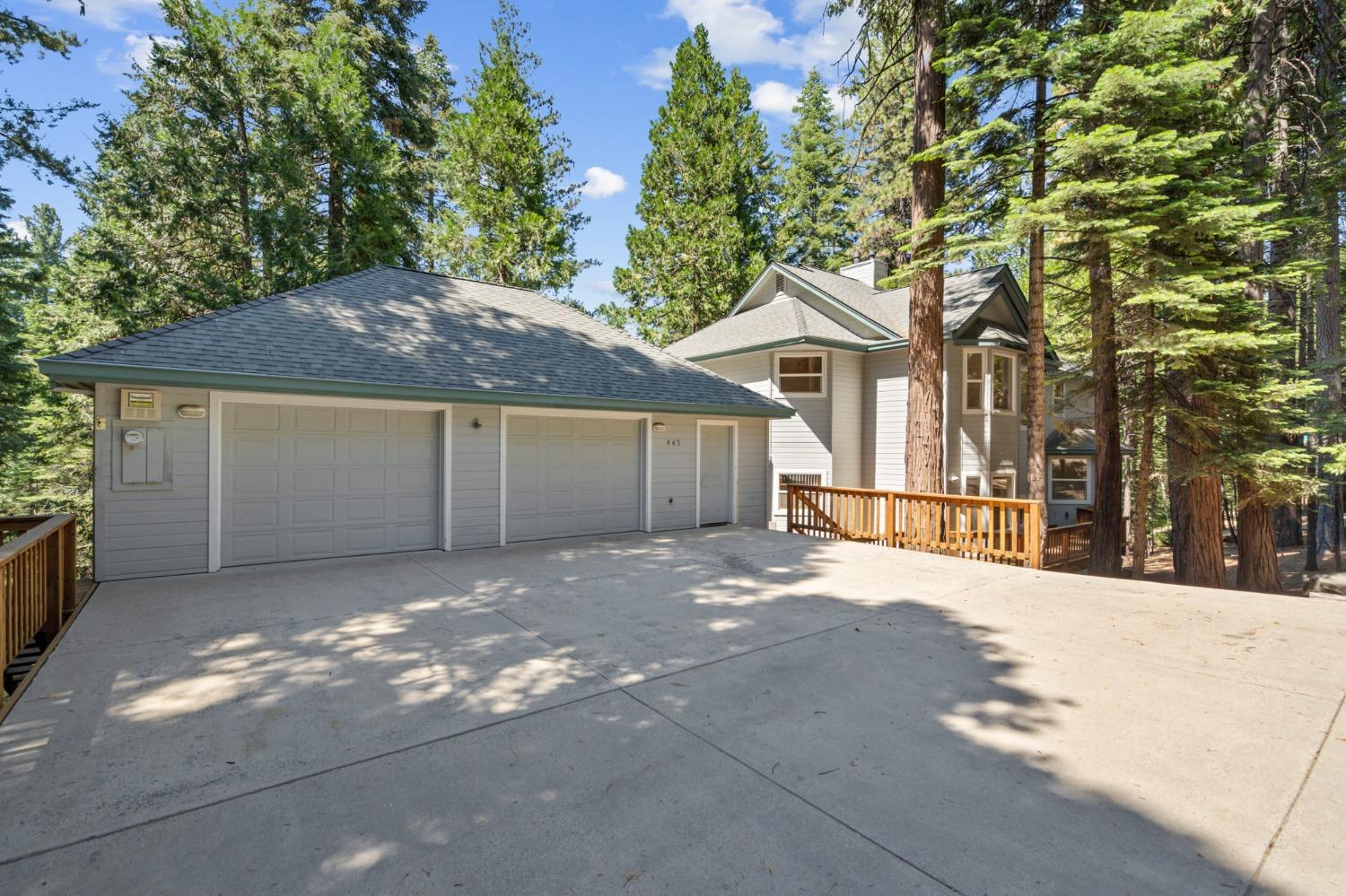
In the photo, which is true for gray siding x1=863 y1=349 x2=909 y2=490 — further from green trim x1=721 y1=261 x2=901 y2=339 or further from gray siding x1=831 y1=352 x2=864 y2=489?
green trim x1=721 y1=261 x2=901 y2=339

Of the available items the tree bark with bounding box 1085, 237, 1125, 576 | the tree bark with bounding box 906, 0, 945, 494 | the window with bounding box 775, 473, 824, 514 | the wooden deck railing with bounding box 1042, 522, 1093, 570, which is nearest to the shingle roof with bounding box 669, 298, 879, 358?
the window with bounding box 775, 473, 824, 514

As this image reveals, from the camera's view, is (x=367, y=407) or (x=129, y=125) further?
(x=129, y=125)

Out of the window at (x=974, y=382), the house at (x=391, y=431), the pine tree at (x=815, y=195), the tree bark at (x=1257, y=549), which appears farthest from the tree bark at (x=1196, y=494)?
the pine tree at (x=815, y=195)

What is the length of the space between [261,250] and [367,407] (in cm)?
974

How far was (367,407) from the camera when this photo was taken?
297 inches

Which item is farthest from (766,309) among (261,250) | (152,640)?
(152,640)

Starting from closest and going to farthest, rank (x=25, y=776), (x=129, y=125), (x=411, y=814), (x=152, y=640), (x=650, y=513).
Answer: (x=411, y=814) → (x=25, y=776) → (x=152, y=640) → (x=650, y=513) → (x=129, y=125)

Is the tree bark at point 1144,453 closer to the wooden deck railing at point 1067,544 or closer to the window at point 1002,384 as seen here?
the wooden deck railing at point 1067,544

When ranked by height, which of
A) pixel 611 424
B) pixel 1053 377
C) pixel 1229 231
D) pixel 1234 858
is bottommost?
pixel 1234 858

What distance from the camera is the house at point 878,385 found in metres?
13.6

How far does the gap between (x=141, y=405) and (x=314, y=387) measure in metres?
1.62

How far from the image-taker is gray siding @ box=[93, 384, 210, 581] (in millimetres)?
6098

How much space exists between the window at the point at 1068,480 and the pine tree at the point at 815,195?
1097 centimetres

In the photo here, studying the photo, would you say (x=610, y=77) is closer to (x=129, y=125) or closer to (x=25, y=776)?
(x=129, y=125)
